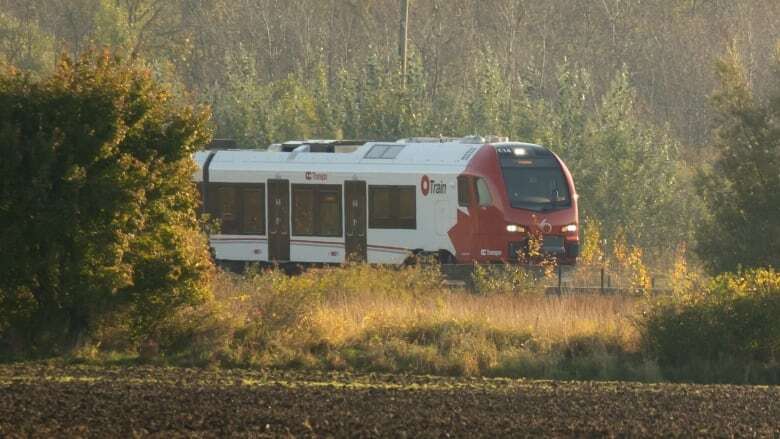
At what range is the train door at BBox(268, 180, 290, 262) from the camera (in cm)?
3369

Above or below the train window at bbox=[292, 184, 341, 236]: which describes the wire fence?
below

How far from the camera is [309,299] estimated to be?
869 inches

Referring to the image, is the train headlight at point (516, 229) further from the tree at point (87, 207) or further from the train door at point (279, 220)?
the tree at point (87, 207)

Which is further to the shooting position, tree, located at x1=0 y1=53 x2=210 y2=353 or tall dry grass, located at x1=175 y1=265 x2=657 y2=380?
tall dry grass, located at x1=175 y1=265 x2=657 y2=380

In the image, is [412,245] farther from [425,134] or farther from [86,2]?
[86,2]

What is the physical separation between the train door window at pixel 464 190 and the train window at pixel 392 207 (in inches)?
37.7

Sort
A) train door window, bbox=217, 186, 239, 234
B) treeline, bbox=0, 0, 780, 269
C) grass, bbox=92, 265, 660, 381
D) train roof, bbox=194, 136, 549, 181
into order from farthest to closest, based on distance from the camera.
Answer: treeline, bbox=0, 0, 780, 269 → train door window, bbox=217, 186, 239, 234 → train roof, bbox=194, 136, 549, 181 → grass, bbox=92, 265, 660, 381

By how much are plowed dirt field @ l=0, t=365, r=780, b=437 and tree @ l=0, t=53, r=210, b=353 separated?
4.29 feet

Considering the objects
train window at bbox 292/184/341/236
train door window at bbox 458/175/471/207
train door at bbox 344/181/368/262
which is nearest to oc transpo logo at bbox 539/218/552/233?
train door window at bbox 458/175/471/207

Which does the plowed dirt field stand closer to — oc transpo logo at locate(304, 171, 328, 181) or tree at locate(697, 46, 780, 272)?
oc transpo logo at locate(304, 171, 328, 181)

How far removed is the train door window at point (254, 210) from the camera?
1336 inches

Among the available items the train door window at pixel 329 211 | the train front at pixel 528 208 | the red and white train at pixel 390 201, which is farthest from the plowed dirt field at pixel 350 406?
the train door window at pixel 329 211

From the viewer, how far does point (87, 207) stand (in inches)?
809

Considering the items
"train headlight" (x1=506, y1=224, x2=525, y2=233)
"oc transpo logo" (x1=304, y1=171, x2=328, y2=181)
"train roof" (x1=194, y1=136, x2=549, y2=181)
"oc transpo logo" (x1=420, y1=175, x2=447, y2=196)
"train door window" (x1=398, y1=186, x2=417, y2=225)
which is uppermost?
"train roof" (x1=194, y1=136, x2=549, y2=181)
